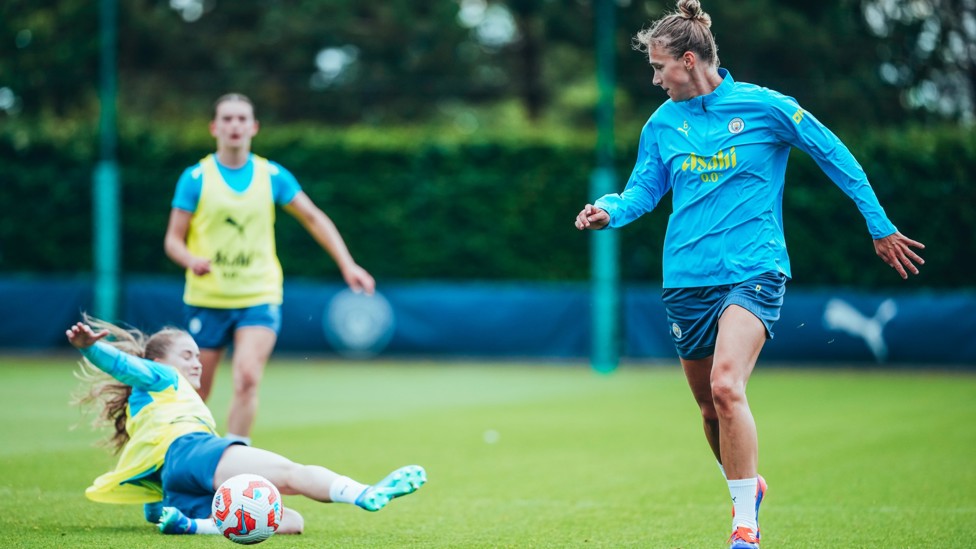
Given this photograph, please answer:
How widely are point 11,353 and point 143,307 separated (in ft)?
8.93

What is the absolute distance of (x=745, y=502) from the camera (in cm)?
556

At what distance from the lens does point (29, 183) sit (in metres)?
24.0

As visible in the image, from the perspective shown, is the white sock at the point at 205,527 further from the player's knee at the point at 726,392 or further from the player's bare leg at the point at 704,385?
the player's knee at the point at 726,392

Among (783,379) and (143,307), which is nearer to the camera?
(783,379)

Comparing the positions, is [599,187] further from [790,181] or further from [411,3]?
[411,3]

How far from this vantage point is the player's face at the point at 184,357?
665 cm

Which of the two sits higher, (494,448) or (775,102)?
(775,102)

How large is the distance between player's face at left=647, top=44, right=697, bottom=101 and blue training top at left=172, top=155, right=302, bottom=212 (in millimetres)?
3263

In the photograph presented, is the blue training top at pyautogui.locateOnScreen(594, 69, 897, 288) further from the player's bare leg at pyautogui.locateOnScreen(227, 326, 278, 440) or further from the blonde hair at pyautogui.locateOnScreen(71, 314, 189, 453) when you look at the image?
the player's bare leg at pyautogui.locateOnScreen(227, 326, 278, 440)

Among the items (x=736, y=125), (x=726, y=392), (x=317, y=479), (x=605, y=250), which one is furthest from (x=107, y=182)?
(x=726, y=392)

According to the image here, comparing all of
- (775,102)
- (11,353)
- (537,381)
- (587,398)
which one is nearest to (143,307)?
(11,353)

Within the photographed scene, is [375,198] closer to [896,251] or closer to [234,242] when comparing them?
[234,242]

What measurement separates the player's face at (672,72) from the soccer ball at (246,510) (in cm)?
262

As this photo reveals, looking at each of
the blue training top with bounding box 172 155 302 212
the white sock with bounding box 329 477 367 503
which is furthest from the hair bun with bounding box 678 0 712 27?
the blue training top with bounding box 172 155 302 212
